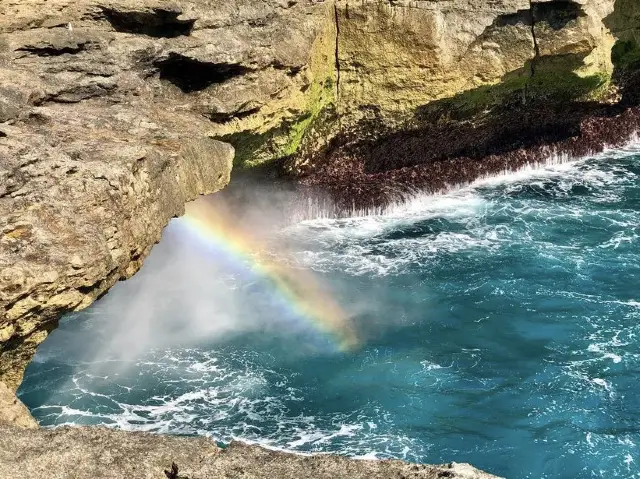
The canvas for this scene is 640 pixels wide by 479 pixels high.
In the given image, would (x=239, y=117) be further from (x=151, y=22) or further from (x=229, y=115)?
(x=151, y=22)

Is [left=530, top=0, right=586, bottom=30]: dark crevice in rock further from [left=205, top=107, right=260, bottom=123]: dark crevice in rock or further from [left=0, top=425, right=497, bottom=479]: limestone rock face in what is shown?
[left=0, top=425, right=497, bottom=479]: limestone rock face

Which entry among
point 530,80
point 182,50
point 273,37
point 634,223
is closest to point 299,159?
point 273,37

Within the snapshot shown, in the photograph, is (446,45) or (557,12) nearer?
(446,45)

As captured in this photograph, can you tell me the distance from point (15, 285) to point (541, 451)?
11.8 metres

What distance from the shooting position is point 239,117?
25.4 metres

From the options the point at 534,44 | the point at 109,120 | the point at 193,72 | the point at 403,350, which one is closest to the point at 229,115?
the point at 193,72

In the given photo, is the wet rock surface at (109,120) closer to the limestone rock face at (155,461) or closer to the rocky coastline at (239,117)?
the rocky coastline at (239,117)

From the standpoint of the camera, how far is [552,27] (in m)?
32.2

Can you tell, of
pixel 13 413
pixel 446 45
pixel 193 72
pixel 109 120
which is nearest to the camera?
pixel 13 413

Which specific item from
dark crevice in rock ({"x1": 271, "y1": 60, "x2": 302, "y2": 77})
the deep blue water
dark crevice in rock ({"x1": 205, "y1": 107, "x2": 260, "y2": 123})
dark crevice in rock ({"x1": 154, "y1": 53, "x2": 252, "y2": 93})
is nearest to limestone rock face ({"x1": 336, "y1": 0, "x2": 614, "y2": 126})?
dark crevice in rock ({"x1": 271, "y1": 60, "x2": 302, "y2": 77})

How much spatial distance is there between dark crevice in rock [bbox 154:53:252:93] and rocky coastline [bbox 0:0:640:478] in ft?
0.25

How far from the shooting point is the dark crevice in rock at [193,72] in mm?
24047

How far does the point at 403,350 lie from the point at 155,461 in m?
12.8

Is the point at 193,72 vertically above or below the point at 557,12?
below
